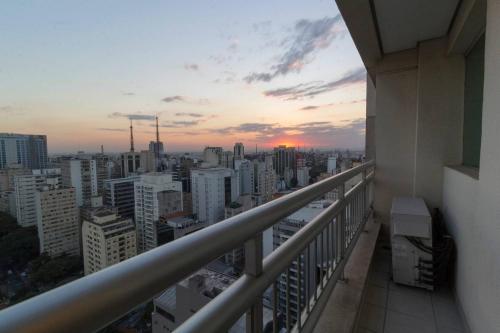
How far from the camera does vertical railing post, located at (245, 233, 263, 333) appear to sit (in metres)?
0.70

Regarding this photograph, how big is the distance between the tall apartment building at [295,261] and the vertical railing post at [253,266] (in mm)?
130

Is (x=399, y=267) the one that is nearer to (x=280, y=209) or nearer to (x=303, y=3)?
(x=280, y=209)

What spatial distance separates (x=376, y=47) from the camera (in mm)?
3094

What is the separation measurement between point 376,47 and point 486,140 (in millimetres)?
2088

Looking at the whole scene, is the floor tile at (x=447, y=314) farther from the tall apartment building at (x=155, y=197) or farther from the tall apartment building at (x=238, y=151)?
the tall apartment building at (x=238, y=151)

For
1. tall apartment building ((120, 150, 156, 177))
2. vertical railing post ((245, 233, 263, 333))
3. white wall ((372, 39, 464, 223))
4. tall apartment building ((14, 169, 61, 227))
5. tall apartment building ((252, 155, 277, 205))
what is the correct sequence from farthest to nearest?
tall apartment building ((120, 150, 156, 177)) < tall apartment building ((252, 155, 277, 205)) < white wall ((372, 39, 464, 223)) < tall apartment building ((14, 169, 61, 227)) < vertical railing post ((245, 233, 263, 333))

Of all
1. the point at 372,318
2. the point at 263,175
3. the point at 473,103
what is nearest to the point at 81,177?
the point at 263,175

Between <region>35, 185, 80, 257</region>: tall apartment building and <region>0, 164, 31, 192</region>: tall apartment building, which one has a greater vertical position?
<region>0, 164, 31, 192</region>: tall apartment building

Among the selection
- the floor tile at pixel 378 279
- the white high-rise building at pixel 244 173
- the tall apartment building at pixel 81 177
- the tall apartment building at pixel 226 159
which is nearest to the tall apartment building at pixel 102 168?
the tall apartment building at pixel 81 177

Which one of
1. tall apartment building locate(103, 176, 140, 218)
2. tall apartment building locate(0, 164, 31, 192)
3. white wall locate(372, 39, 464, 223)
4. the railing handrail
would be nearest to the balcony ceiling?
white wall locate(372, 39, 464, 223)

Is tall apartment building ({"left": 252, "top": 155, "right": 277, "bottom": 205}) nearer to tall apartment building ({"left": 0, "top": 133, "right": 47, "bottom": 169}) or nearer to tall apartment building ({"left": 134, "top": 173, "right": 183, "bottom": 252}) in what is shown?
tall apartment building ({"left": 134, "top": 173, "right": 183, "bottom": 252})

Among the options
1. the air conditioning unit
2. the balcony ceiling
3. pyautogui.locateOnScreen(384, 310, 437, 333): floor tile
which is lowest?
pyautogui.locateOnScreen(384, 310, 437, 333): floor tile

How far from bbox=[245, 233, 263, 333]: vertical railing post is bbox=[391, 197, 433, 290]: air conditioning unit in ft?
6.98

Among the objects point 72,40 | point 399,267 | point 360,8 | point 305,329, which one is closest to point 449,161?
point 399,267
